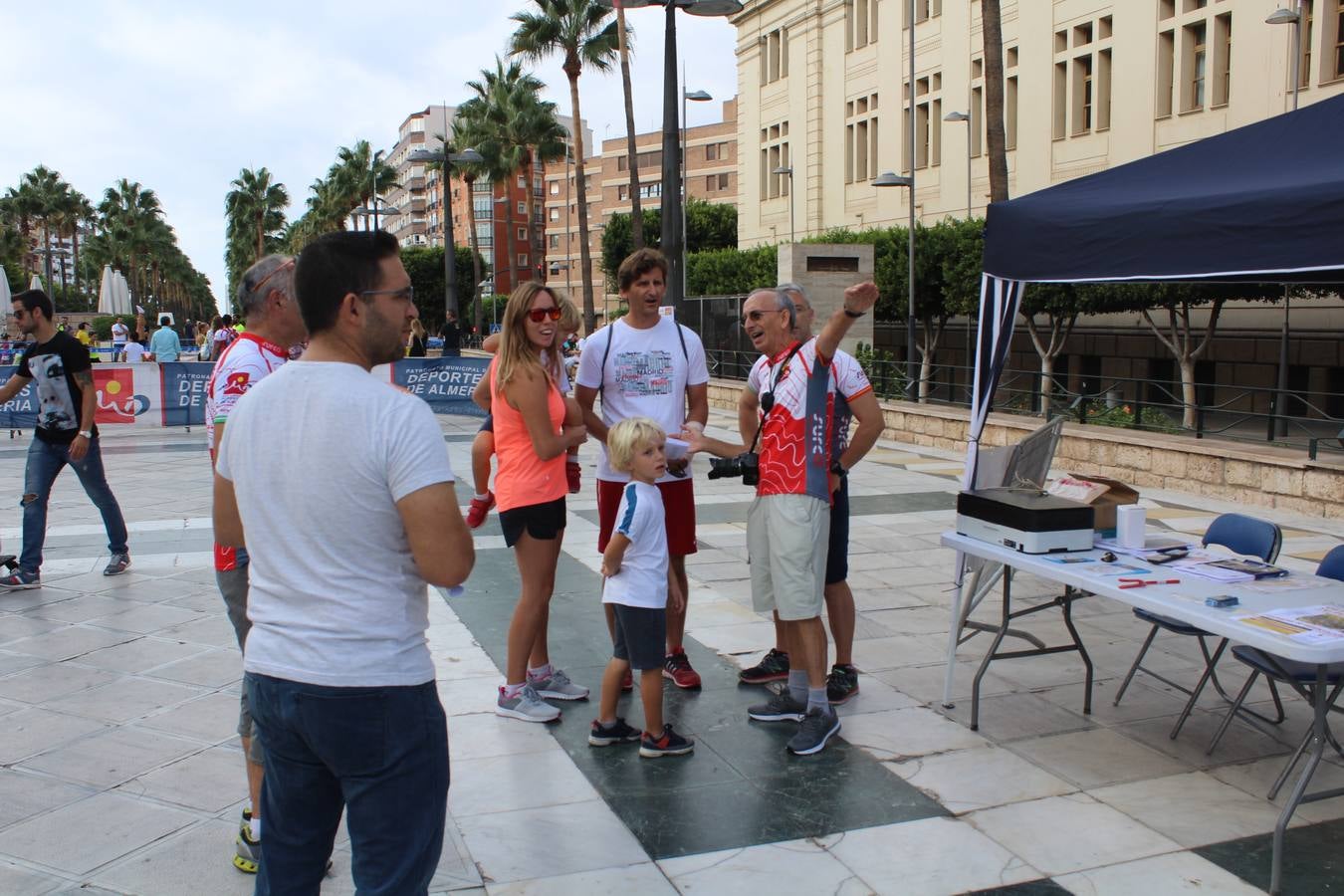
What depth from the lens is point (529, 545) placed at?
4520 mm

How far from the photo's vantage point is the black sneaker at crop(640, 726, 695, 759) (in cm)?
419

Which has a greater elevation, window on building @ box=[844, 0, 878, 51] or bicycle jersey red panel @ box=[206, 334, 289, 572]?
window on building @ box=[844, 0, 878, 51]

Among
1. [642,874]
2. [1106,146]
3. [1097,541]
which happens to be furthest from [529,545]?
[1106,146]

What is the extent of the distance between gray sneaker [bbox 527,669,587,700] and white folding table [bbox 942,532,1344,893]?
1.72 meters

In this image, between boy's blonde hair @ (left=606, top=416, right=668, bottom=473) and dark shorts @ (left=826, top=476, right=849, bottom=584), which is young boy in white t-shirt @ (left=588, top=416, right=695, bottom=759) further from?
dark shorts @ (left=826, top=476, right=849, bottom=584)

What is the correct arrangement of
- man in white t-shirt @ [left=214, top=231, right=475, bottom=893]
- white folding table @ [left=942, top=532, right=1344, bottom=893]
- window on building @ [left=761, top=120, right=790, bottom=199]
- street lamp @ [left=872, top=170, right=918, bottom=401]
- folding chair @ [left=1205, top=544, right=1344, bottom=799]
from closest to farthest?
man in white t-shirt @ [left=214, top=231, right=475, bottom=893] → white folding table @ [left=942, top=532, right=1344, bottom=893] → folding chair @ [left=1205, top=544, right=1344, bottom=799] → street lamp @ [left=872, top=170, right=918, bottom=401] → window on building @ [left=761, top=120, right=790, bottom=199]

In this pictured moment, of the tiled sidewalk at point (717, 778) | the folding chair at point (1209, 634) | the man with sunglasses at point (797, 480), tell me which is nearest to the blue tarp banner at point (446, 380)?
the tiled sidewalk at point (717, 778)

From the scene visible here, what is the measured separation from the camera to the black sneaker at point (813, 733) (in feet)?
13.8

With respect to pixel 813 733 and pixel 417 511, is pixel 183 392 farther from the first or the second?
pixel 417 511

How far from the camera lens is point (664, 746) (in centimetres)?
420

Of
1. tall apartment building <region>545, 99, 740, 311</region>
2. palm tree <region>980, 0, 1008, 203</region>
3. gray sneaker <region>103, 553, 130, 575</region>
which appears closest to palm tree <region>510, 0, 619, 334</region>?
palm tree <region>980, 0, 1008, 203</region>

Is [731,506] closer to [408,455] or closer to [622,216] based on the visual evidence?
[408,455]

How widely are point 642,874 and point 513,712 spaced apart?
57.4 inches

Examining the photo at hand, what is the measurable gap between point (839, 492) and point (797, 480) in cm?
48
